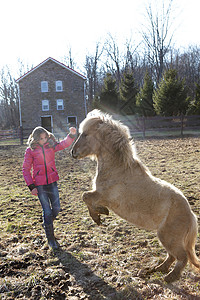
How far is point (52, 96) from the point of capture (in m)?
33.1

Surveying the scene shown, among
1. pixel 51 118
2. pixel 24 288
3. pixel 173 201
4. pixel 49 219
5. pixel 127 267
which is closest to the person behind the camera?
pixel 173 201

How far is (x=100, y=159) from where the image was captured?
329cm

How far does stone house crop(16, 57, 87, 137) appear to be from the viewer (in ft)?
105

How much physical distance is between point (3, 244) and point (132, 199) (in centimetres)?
290

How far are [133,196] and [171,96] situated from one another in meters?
26.4

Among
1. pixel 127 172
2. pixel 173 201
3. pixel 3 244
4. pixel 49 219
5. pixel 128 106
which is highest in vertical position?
pixel 128 106

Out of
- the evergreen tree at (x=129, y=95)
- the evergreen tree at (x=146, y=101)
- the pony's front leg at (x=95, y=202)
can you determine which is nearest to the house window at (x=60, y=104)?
the evergreen tree at (x=129, y=95)

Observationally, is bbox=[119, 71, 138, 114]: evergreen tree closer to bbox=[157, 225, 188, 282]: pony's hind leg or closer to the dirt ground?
the dirt ground

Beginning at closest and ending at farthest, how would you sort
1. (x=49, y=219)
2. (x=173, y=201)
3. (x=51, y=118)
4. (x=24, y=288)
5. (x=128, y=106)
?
(x=173, y=201)
(x=24, y=288)
(x=49, y=219)
(x=51, y=118)
(x=128, y=106)

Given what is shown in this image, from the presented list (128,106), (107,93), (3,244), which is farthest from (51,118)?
(3,244)

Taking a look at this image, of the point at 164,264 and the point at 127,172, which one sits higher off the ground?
the point at 127,172

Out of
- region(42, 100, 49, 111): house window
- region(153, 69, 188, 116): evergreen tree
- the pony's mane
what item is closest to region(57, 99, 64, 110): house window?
region(42, 100, 49, 111): house window

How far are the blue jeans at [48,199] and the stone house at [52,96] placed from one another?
27825 mm

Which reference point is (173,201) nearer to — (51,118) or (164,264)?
(164,264)
